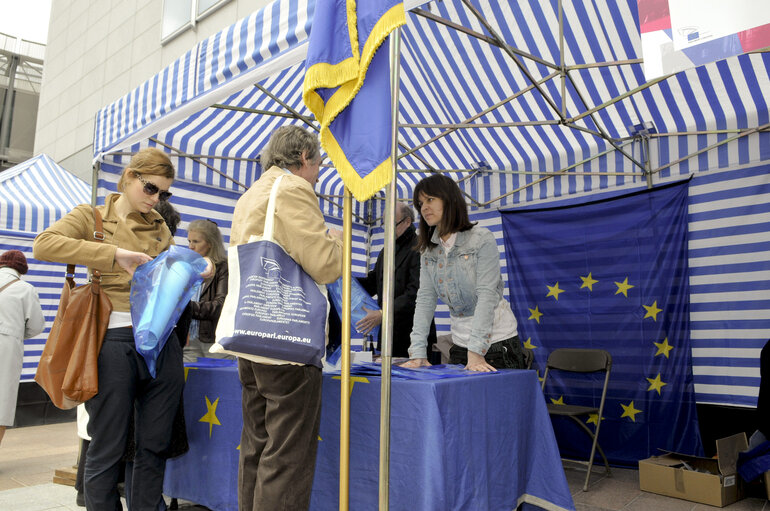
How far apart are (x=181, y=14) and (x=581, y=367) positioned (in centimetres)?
789

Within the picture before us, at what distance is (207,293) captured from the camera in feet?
9.57

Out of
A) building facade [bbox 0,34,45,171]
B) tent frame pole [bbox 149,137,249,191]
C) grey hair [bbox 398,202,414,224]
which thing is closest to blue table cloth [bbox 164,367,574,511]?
grey hair [bbox 398,202,414,224]

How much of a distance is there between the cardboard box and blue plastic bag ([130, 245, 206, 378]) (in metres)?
3.15

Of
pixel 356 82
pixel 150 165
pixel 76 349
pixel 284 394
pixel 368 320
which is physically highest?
pixel 356 82

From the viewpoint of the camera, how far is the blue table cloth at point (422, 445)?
5.73 ft

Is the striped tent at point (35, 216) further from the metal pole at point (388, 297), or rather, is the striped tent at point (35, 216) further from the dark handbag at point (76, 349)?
the metal pole at point (388, 297)

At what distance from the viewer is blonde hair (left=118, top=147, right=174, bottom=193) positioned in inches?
83.7

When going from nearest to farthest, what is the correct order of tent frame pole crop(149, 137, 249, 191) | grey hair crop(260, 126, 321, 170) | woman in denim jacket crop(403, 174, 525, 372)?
grey hair crop(260, 126, 321, 170)
woman in denim jacket crop(403, 174, 525, 372)
tent frame pole crop(149, 137, 249, 191)

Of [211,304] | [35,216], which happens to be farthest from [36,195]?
[211,304]

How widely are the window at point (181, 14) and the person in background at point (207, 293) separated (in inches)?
230

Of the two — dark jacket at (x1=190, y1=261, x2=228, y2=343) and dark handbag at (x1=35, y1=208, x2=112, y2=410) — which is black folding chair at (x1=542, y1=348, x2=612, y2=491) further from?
dark handbag at (x1=35, y1=208, x2=112, y2=410)

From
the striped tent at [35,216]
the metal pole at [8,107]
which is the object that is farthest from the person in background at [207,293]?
the metal pole at [8,107]

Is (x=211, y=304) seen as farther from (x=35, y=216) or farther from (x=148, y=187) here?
(x=35, y=216)

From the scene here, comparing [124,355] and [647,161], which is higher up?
[647,161]
